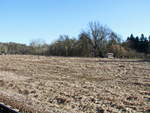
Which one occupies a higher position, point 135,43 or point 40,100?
point 135,43

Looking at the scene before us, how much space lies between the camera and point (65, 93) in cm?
1229

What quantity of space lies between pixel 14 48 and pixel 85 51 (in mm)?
53389

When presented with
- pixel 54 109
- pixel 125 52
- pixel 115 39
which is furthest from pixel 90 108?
pixel 115 39

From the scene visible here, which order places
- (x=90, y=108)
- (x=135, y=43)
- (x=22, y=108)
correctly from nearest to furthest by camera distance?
(x=22, y=108)
(x=90, y=108)
(x=135, y=43)

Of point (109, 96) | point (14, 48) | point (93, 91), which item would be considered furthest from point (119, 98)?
point (14, 48)

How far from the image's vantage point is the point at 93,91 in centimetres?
1297

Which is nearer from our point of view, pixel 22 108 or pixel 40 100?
pixel 22 108

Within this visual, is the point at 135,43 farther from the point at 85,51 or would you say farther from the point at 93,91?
the point at 93,91

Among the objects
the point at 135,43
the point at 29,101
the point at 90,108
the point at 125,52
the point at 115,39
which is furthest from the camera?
the point at 135,43

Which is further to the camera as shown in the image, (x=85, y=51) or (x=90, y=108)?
(x=85, y=51)

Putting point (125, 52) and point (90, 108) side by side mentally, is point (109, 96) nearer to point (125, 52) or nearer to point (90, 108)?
point (90, 108)

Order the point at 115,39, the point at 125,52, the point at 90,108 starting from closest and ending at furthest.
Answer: the point at 90,108
the point at 125,52
the point at 115,39

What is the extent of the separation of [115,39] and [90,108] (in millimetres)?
64327

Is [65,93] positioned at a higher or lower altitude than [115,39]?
lower
